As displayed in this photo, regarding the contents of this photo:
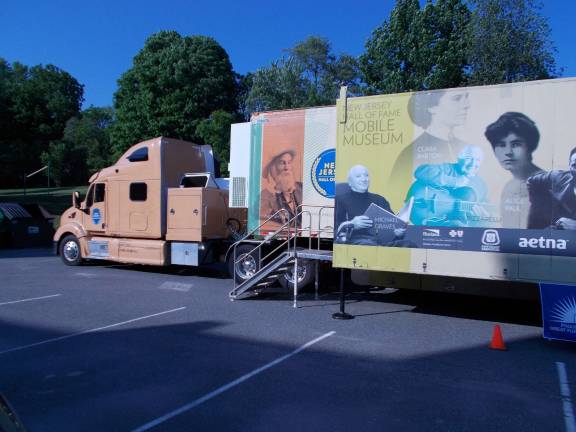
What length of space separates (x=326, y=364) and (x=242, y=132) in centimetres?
735

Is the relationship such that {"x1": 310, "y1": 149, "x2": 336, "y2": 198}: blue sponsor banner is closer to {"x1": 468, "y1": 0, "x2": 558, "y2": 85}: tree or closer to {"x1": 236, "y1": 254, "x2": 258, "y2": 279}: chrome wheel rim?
{"x1": 236, "y1": 254, "x2": 258, "y2": 279}: chrome wheel rim

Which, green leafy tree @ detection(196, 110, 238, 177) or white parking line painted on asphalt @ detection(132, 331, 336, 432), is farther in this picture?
green leafy tree @ detection(196, 110, 238, 177)

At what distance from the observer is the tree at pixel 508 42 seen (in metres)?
17.7

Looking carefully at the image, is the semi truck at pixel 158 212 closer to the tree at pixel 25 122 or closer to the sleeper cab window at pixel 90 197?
the sleeper cab window at pixel 90 197

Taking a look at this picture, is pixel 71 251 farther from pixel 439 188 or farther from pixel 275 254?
pixel 439 188

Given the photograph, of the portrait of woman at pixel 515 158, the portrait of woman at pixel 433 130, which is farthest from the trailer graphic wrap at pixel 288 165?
the portrait of woman at pixel 515 158

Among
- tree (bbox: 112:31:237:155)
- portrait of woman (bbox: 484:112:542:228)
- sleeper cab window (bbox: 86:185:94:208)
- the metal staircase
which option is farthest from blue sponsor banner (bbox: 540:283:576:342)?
tree (bbox: 112:31:237:155)

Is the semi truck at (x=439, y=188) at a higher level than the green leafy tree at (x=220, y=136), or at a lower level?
lower

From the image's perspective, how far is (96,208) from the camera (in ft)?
49.8

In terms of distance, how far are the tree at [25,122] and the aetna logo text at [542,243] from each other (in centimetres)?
5328

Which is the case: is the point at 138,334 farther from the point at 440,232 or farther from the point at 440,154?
the point at 440,154

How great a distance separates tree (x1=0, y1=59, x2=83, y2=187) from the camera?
53.1m

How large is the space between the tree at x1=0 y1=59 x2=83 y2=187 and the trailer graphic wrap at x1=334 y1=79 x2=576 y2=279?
51.0 metres

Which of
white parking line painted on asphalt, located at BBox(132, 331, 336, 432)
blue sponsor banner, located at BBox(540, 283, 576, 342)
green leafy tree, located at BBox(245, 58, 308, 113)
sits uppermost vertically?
green leafy tree, located at BBox(245, 58, 308, 113)
